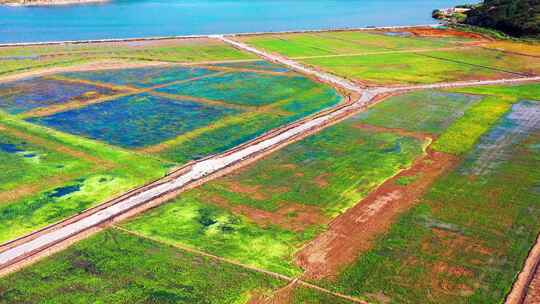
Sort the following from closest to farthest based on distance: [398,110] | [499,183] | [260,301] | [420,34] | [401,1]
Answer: [260,301] → [499,183] → [398,110] → [420,34] → [401,1]

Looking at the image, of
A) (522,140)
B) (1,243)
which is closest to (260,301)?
(1,243)

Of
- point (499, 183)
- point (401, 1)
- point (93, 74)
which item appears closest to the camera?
point (499, 183)

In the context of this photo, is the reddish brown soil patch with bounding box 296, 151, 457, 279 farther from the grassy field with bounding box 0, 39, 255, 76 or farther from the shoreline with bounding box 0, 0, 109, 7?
the shoreline with bounding box 0, 0, 109, 7

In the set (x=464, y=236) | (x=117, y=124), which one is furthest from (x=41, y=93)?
(x=464, y=236)

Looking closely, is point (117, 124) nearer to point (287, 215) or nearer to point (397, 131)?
point (287, 215)

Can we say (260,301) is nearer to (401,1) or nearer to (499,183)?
(499,183)

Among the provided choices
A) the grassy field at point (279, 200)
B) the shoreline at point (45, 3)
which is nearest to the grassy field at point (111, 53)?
the grassy field at point (279, 200)

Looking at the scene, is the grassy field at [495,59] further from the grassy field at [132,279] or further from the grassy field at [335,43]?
the grassy field at [132,279]

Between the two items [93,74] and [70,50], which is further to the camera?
[70,50]
